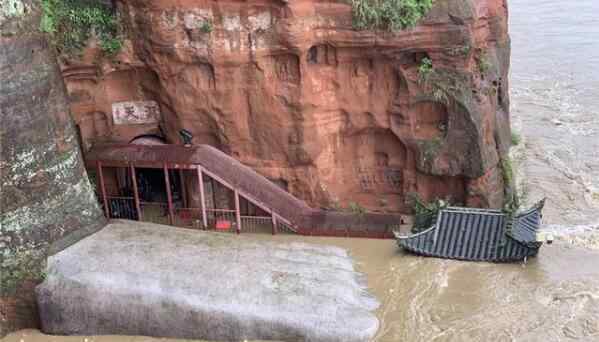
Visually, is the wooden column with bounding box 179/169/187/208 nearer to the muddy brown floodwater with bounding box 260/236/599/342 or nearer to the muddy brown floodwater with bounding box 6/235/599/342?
the muddy brown floodwater with bounding box 260/236/599/342

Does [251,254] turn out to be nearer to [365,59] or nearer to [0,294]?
[0,294]

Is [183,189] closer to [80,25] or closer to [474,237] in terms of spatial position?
[80,25]

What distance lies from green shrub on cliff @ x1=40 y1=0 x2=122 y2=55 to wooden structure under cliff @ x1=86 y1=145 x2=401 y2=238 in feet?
9.08

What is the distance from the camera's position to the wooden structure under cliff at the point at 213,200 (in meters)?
15.8

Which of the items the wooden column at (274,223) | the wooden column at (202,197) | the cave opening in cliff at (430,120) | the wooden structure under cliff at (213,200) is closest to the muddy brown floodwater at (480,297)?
the wooden structure under cliff at (213,200)

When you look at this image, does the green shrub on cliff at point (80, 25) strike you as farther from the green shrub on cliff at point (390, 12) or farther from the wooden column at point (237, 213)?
the green shrub on cliff at point (390, 12)

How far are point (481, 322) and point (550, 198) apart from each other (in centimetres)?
991

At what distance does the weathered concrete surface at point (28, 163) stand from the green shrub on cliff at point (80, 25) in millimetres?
2562

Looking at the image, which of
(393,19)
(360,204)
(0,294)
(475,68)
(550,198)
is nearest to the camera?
(0,294)

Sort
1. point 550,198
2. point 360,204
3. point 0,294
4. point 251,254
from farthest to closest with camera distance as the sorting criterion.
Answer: point 550,198
point 360,204
point 251,254
point 0,294

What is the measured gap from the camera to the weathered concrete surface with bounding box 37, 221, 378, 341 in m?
11.8

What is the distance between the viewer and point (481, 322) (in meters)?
11.9

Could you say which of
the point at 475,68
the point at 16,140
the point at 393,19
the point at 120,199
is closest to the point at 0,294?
the point at 16,140

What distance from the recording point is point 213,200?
56.5 ft
